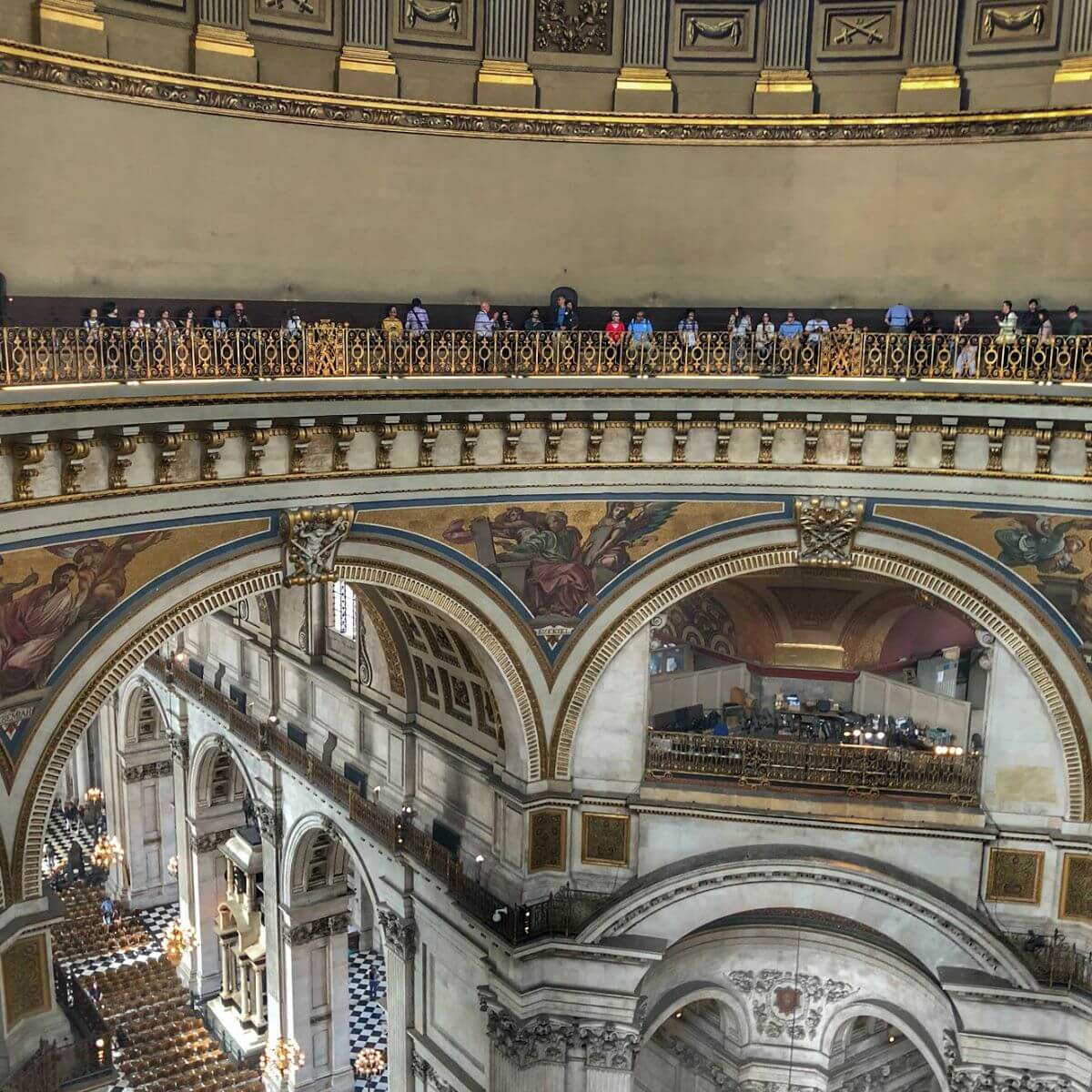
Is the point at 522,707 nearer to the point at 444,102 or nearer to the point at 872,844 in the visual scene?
the point at 872,844

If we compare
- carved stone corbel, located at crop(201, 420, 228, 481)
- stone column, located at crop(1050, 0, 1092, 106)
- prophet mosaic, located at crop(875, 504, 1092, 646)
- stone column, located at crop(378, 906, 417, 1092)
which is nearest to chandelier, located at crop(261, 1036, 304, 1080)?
stone column, located at crop(378, 906, 417, 1092)

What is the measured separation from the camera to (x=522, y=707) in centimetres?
1459

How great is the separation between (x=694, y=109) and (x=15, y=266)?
8.84 m

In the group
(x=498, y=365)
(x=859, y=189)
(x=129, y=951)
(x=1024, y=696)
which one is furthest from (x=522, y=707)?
(x=129, y=951)

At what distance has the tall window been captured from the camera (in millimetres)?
19797

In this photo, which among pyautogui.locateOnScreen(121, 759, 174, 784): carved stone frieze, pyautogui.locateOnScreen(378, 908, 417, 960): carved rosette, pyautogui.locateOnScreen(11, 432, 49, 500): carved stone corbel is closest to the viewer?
pyautogui.locateOnScreen(11, 432, 49, 500): carved stone corbel

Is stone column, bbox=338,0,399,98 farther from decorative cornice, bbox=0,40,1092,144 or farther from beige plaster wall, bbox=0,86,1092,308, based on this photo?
beige plaster wall, bbox=0,86,1092,308

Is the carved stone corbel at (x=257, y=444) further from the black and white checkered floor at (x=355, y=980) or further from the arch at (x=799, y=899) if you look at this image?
the black and white checkered floor at (x=355, y=980)

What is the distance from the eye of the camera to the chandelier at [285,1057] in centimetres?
2203

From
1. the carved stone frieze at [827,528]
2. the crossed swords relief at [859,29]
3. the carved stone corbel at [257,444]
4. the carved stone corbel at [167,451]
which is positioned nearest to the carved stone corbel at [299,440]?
the carved stone corbel at [257,444]

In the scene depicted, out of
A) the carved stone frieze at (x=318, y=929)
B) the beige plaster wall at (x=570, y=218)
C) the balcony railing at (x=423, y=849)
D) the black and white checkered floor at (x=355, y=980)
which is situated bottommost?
the black and white checkered floor at (x=355, y=980)

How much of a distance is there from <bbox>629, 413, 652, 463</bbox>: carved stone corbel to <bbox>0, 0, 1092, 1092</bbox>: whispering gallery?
7cm

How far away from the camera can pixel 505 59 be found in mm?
15219

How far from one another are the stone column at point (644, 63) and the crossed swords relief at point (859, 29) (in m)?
2.32
